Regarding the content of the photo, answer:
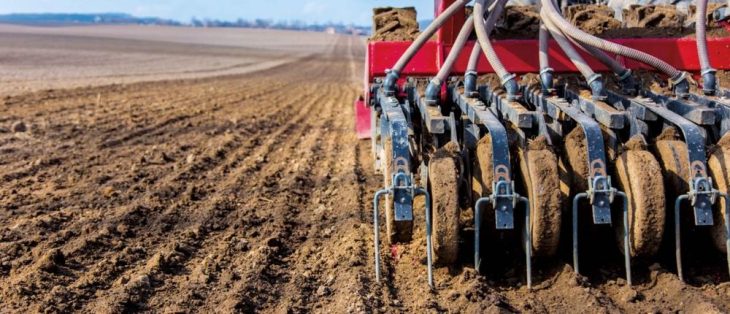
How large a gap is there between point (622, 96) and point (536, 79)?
1074mm

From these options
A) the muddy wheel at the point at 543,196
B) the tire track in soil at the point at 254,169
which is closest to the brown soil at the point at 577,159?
the muddy wheel at the point at 543,196

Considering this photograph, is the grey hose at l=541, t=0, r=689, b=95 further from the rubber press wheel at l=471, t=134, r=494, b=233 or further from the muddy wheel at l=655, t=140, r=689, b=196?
the rubber press wheel at l=471, t=134, r=494, b=233

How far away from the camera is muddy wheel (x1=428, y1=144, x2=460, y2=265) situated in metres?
3.73

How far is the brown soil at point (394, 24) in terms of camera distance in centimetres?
658

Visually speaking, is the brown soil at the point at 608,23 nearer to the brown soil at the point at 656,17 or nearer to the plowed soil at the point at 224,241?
the brown soil at the point at 656,17

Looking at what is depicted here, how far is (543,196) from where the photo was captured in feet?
12.1

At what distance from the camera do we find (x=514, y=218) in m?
4.05

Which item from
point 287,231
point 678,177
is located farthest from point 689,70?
point 287,231

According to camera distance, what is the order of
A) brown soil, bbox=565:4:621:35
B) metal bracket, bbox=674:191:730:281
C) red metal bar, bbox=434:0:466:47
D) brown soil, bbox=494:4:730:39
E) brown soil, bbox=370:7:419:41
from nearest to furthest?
metal bracket, bbox=674:191:730:281, red metal bar, bbox=434:0:466:47, brown soil, bbox=494:4:730:39, brown soil, bbox=370:7:419:41, brown soil, bbox=565:4:621:35

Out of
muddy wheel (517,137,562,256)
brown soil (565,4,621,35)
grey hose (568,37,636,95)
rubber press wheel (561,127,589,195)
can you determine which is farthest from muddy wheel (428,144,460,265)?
brown soil (565,4,621,35)

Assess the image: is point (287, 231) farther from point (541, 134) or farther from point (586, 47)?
point (586, 47)

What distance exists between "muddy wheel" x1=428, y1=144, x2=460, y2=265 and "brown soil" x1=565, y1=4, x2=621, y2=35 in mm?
3250

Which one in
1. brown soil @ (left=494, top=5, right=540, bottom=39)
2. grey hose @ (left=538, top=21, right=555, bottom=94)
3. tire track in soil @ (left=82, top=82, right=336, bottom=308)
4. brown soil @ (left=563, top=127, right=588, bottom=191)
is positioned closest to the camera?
brown soil @ (left=563, top=127, right=588, bottom=191)

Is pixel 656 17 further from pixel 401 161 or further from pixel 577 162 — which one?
pixel 401 161
